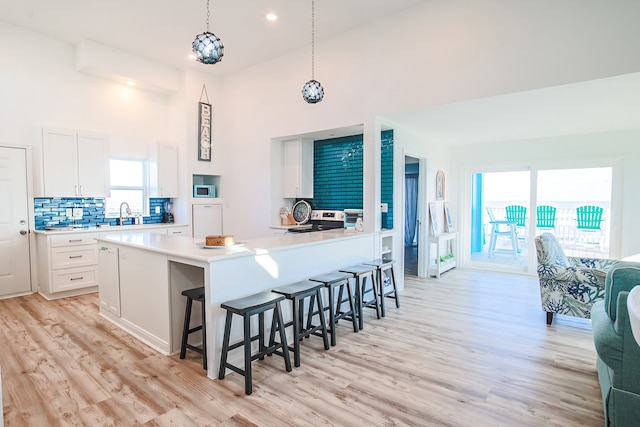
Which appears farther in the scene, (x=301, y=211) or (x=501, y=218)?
(x=501, y=218)

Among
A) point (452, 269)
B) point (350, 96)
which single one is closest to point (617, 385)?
point (350, 96)

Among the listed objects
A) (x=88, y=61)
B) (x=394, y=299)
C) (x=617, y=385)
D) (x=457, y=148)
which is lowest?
(x=394, y=299)

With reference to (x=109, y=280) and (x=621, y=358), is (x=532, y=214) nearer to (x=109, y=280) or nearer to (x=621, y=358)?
(x=621, y=358)

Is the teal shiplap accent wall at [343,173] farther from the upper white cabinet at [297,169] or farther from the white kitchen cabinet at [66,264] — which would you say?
the white kitchen cabinet at [66,264]

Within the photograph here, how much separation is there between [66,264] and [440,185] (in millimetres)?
6035

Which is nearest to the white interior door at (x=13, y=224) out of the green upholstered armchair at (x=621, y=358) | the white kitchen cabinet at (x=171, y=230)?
the white kitchen cabinet at (x=171, y=230)

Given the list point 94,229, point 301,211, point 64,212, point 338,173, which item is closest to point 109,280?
point 94,229

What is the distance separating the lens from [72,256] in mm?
4754

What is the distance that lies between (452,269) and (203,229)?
4.68 m

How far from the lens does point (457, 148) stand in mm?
6816

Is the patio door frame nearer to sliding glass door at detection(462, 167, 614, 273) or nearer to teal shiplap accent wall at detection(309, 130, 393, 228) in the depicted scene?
sliding glass door at detection(462, 167, 614, 273)

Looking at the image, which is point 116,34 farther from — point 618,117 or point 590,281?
point 618,117

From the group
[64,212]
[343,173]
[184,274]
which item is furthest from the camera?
[343,173]

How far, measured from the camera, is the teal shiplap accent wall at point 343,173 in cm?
504
